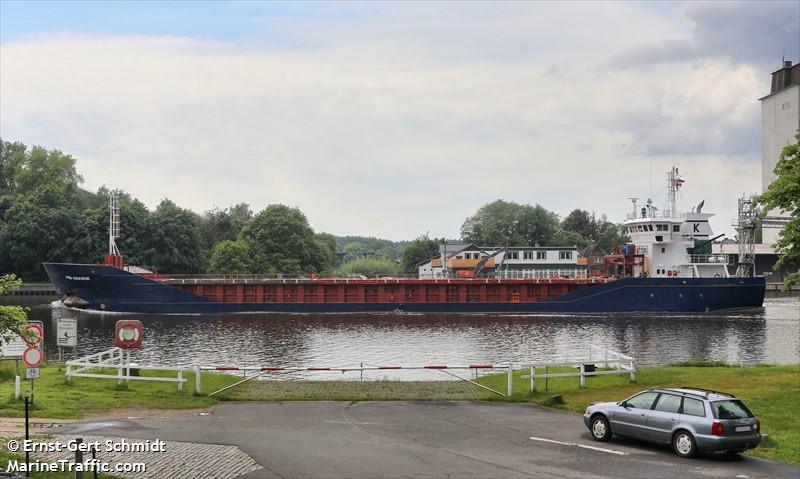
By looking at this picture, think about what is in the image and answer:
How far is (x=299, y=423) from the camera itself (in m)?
19.0

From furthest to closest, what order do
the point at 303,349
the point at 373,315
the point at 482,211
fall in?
the point at 482,211 < the point at 373,315 < the point at 303,349

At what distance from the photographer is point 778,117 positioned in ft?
384

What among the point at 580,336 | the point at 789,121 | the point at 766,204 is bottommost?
the point at 580,336

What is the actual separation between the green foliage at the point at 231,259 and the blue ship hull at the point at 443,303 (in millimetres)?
23020

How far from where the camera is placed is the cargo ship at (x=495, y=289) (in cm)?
6925

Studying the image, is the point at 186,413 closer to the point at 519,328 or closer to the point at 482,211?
the point at 519,328

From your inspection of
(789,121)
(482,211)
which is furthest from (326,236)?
(789,121)

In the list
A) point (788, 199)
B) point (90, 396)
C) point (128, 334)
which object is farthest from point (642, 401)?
point (128, 334)

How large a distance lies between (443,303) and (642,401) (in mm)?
57012

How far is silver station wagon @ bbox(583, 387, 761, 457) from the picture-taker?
1516 cm

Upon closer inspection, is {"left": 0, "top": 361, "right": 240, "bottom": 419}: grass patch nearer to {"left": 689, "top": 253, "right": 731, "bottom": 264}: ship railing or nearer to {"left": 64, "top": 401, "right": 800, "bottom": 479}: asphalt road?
{"left": 64, "top": 401, "right": 800, "bottom": 479}: asphalt road

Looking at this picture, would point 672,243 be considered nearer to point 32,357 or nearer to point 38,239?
point 32,357

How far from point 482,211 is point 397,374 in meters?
121

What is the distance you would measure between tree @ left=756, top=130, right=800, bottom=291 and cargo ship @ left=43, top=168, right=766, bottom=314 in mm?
46184
